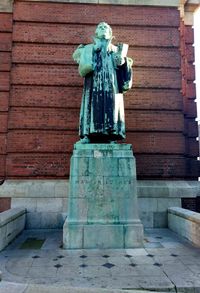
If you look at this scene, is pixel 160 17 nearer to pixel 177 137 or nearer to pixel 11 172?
pixel 177 137

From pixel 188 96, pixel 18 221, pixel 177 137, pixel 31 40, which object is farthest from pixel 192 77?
pixel 18 221

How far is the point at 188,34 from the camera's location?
10703mm

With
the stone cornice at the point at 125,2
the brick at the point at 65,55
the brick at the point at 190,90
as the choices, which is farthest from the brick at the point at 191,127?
the stone cornice at the point at 125,2

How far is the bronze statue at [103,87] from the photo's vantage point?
7266 mm

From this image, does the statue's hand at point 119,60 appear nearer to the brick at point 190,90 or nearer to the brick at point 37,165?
the brick at point 37,165

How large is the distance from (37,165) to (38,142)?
76 cm

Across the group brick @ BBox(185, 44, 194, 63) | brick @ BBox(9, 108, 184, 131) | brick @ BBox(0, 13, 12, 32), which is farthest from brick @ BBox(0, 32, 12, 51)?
brick @ BBox(185, 44, 194, 63)

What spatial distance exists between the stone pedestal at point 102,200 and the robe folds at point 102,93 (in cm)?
41

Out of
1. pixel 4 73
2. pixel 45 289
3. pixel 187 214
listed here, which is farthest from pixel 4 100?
pixel 45 289

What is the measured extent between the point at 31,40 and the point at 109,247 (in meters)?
7.37

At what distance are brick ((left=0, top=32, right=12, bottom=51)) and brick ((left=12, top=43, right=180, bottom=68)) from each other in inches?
9.5

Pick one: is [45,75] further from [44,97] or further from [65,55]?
[65,55]

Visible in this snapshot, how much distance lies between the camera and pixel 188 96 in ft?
33.9

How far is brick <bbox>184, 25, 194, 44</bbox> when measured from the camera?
10.6 metres
